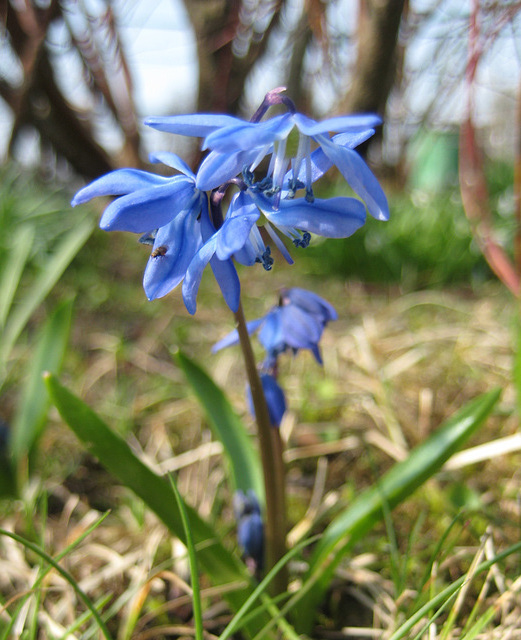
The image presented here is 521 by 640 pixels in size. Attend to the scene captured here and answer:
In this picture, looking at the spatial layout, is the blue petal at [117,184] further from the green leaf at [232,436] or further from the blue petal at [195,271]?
the green leaf at [232,436]

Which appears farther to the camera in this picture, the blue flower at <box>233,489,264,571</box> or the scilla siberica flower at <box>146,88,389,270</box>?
the blue flower at <box>233,489,264,571</box>

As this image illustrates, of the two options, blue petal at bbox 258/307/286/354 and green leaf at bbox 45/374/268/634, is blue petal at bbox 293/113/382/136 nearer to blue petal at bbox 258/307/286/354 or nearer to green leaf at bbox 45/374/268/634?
blue petal at bbox 258/307/286/354

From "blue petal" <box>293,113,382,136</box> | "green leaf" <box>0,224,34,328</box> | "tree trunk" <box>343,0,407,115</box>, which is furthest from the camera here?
"tree trunk" <box>343,0,407,115</box>

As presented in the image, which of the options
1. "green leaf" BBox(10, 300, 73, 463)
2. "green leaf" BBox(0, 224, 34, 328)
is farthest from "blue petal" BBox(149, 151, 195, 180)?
"green leaf" BBox(0, 224, 34, 328)

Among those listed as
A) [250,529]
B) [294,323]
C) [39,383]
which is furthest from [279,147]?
[39,383]

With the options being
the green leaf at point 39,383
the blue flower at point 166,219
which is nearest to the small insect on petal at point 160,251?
the blue flower at point 166,219

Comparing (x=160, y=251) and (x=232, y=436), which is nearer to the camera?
(x=160, y=251)

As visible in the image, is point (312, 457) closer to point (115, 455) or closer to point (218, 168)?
point (115, 455)

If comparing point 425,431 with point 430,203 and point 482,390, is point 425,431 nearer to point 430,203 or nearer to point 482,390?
point 482,390
